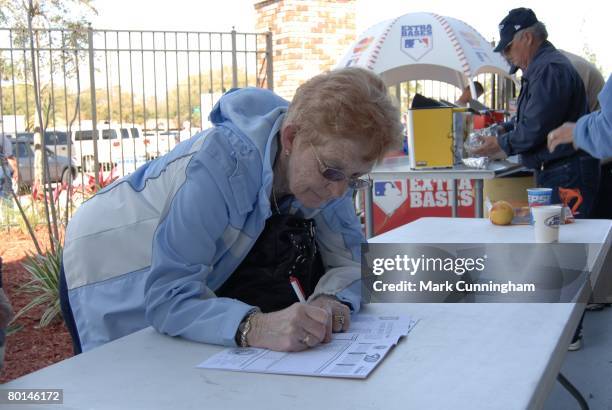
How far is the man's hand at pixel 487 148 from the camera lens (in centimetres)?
430

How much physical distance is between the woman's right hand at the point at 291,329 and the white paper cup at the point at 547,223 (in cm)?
119

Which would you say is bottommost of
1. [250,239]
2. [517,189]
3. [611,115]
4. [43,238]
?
[43,238]

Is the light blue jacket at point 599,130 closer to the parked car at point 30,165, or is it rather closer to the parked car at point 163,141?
the parked car at point 30,165

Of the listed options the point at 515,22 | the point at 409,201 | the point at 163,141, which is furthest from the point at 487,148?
the point at 163,141

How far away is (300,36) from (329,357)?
9.57 metres

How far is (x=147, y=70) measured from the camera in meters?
8.62

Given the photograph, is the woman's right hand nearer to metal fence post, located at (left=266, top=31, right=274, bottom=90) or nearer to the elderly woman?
the elderly woman

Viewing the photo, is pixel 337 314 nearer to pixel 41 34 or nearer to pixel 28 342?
pixel 28 342

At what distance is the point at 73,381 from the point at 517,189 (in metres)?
4.37

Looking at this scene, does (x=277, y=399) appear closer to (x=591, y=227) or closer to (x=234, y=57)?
(x=591, y=227)

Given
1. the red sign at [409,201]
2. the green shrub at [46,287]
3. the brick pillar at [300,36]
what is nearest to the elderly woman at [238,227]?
the green shrub at [46,287]

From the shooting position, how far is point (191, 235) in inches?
55.9

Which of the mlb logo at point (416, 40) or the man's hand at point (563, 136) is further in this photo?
the mlb logo at point (416, 40)

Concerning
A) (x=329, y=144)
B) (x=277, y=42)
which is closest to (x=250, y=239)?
(x=329, y=144)
